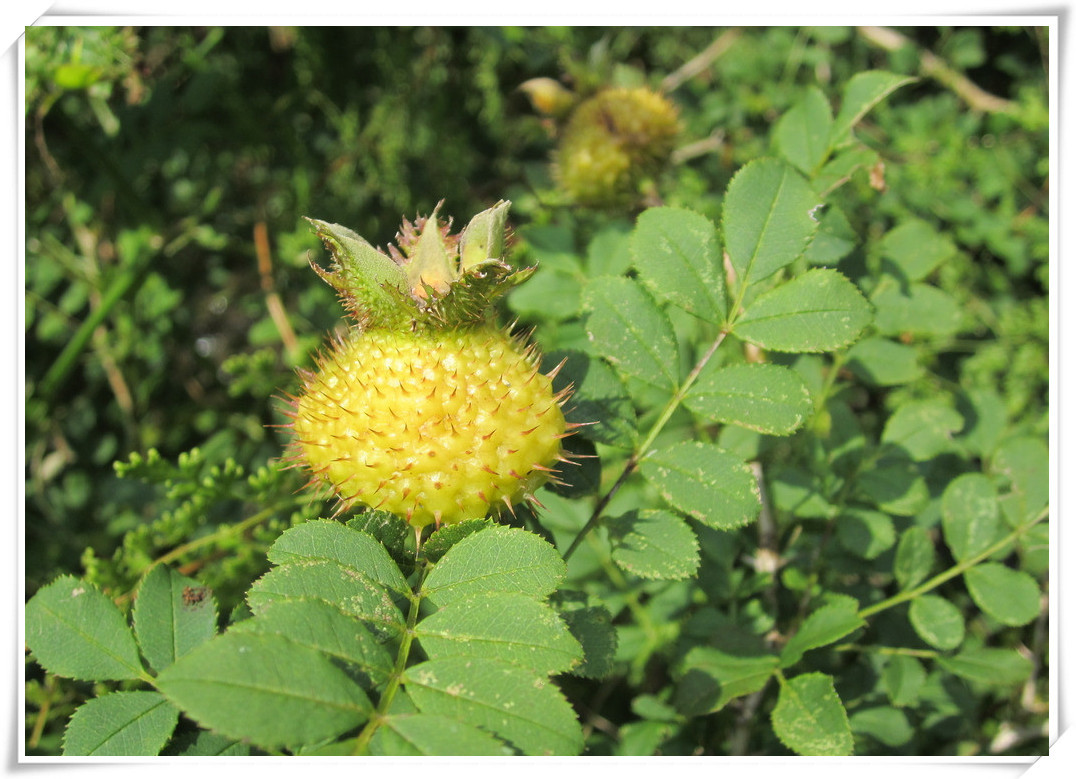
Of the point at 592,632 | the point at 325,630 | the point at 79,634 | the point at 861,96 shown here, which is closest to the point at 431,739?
the point at 325,630

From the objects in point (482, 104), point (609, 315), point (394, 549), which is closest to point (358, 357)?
point (394, 549)

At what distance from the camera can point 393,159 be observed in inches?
124

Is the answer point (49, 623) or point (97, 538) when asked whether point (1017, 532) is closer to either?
point (49, 623)

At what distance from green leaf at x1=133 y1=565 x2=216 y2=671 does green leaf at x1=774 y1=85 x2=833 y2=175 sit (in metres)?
1.55

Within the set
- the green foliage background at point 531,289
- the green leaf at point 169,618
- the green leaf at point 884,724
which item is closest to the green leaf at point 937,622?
the green foliage background at point 531,289

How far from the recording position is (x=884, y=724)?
1860 mm

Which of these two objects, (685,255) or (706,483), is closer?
(706,483)

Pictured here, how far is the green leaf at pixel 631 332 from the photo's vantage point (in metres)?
1.56

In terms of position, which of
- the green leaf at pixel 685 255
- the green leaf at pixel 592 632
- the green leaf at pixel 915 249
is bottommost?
the green leaf at pixel 592 632

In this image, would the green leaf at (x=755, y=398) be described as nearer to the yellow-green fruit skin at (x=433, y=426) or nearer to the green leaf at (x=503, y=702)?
the yellow-green fruit skin at (x=433, y=426)

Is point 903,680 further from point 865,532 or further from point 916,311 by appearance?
point 916,311

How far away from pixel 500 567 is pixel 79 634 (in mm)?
783

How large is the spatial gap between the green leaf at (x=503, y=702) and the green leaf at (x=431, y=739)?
3 cm

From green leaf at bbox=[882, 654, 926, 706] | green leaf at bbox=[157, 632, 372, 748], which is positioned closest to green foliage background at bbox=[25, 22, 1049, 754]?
green leaf at bbox=[882, 654, 926, 706]
